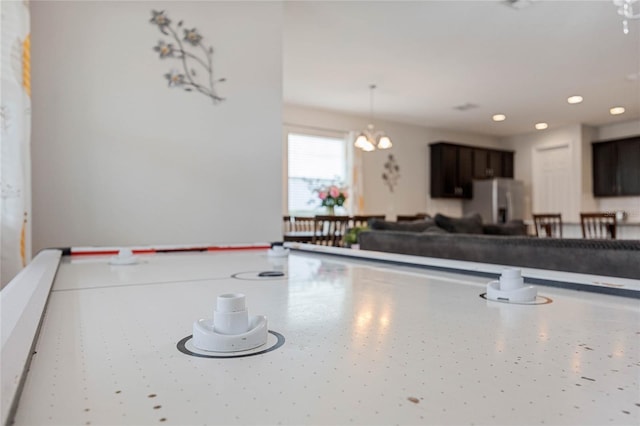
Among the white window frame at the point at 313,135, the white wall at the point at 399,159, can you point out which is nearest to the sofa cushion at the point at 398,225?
the white window frame at the point at 313,135

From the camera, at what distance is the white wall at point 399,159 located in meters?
6.56

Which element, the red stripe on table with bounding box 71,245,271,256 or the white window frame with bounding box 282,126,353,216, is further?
the white window frame with bounding box 282,126,353,216

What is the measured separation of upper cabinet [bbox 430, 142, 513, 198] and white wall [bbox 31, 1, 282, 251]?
17.0 feet

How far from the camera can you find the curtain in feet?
5.86

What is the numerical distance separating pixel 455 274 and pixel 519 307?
48 centimetres

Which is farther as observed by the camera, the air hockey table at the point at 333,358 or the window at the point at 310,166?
the window at the point at 310,166

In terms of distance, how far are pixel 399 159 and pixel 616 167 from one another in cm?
362

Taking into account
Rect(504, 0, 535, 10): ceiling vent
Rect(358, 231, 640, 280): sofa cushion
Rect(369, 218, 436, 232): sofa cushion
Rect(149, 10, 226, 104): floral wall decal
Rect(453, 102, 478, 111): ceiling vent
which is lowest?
Rect(358, 231, 640, 280): sofa cushion

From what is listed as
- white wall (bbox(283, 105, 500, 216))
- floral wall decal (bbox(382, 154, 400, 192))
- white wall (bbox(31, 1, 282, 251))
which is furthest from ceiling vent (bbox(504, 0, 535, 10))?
floral wall decal (bbox(382, 154, 400, 192))

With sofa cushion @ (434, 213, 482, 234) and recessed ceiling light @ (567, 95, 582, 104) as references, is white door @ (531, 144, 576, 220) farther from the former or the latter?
sofa cushion @ (434, 213, 482, 234)

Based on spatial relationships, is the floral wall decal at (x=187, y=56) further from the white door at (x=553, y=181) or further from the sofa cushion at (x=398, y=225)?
the white door at (x=553, y=181)

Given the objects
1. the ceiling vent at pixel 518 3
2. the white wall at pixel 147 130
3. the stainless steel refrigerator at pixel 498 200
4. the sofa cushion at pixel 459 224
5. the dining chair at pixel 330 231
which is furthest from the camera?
the stainless steel refrigerator at pixel 498 200

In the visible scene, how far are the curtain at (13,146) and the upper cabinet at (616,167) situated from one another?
321 inches

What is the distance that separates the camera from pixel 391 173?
7281mm
